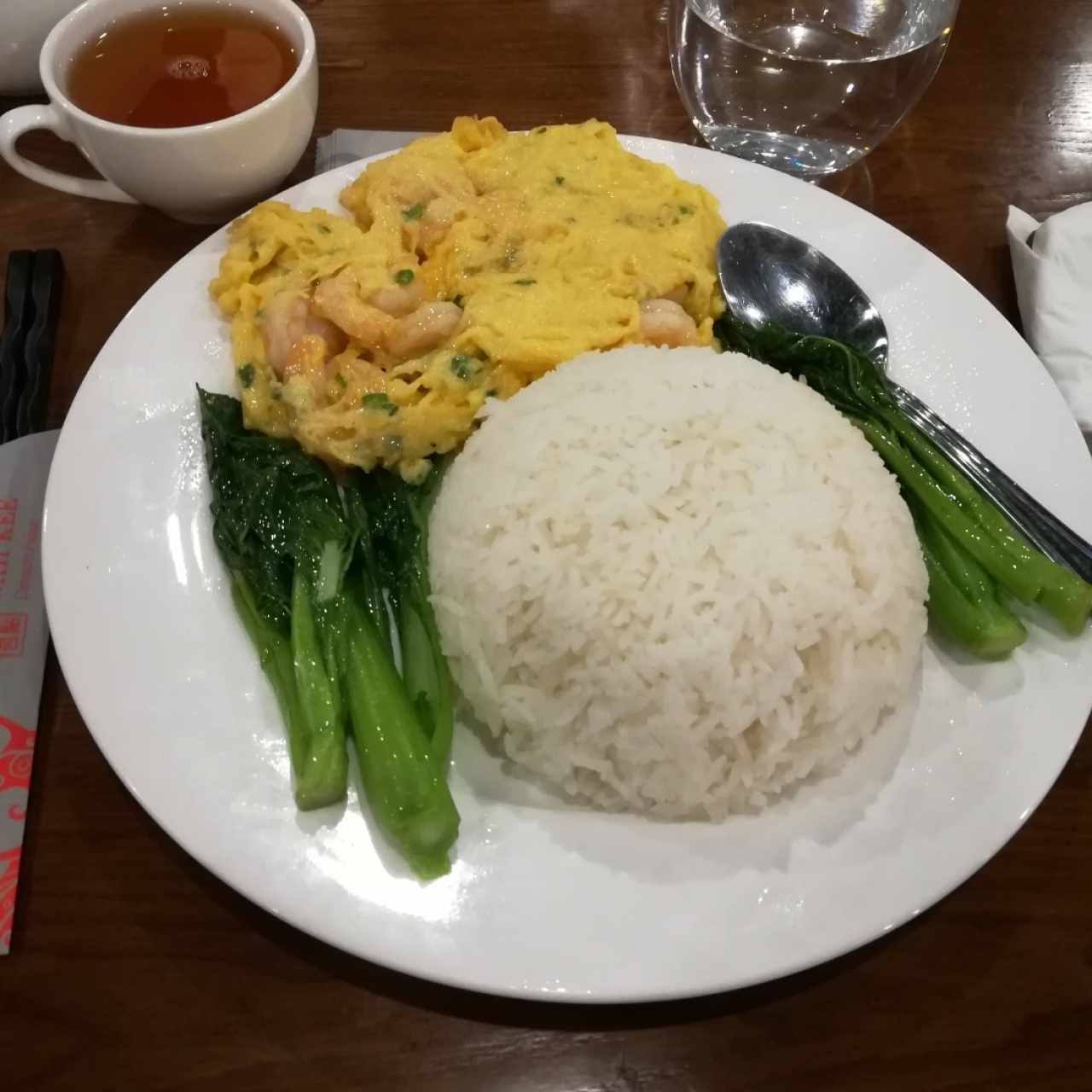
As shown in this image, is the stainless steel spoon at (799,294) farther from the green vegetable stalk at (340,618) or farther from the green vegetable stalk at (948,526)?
the green vegetable stalk at (340,618)

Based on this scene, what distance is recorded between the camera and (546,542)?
1.57 metres

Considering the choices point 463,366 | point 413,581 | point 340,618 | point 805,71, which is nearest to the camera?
point 340,618

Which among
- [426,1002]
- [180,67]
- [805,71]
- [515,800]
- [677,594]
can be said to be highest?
[805,71]

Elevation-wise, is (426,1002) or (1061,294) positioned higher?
(1061,294)

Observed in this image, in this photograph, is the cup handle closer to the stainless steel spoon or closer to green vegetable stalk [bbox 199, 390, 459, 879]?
green vegetable stalk [bbox 199, 390, 459, 879]

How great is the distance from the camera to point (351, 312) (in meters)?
1.86

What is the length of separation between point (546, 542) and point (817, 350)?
79 cm

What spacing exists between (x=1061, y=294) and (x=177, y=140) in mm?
2008

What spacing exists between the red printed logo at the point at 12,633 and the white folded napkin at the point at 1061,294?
7.15 ft

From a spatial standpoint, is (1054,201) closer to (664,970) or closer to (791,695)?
(791,695)

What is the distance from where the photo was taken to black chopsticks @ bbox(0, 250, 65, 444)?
6.61 ft

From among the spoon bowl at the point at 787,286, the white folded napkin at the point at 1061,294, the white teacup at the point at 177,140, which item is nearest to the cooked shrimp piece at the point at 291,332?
the white teacup at the point at 177,140

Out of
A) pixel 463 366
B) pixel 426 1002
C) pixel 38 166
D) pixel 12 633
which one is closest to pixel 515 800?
pixel 426 1002

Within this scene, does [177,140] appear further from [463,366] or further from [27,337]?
[463,366]
